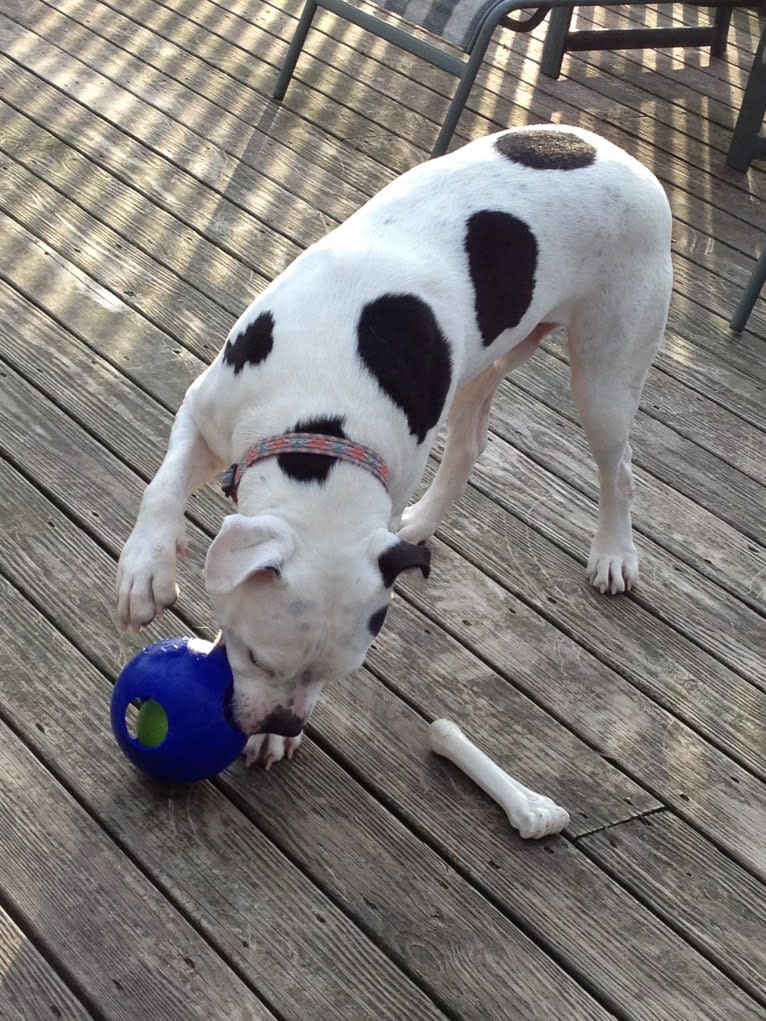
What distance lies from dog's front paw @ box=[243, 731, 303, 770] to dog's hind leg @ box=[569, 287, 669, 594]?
111 centimetres

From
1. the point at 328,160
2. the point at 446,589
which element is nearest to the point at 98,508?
the point at 446,589

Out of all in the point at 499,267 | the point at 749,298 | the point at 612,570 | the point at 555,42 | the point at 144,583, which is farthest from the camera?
the point at 555,42

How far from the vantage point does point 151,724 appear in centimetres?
267

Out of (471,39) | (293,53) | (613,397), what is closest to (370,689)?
(613,397)

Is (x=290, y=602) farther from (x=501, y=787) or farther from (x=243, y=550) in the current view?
(x=501, y=787)

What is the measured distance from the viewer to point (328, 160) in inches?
222

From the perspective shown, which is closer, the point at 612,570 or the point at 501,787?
the point at 501,787

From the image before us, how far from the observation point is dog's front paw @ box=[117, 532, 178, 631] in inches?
107

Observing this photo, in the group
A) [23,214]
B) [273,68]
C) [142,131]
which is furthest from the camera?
[273,68]

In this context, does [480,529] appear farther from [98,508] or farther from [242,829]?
[242,829]

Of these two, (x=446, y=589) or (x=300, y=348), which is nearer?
(x=300, y=348)

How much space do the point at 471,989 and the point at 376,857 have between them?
13.4 inches

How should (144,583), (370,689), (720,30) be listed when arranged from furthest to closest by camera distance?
(720,30) < (370,689) < (144,583)

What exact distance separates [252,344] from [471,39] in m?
3.20
